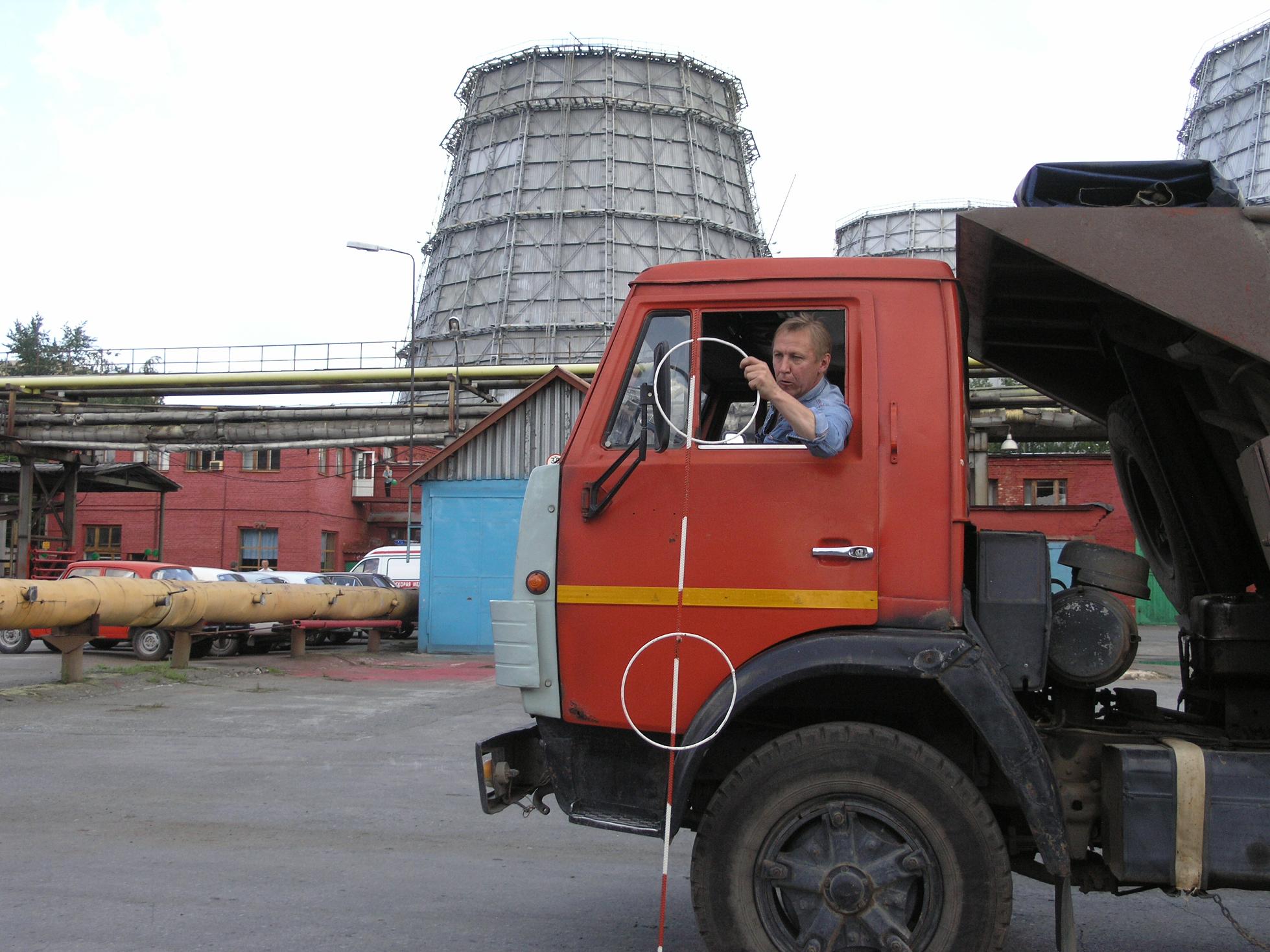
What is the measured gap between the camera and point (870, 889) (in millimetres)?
3676

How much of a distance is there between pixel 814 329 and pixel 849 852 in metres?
1.93

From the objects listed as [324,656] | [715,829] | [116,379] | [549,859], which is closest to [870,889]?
[715,829]

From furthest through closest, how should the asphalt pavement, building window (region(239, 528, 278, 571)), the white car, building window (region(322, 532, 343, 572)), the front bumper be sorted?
1. building window (region(322, 532, 343, 572))
2. building window (region(239, 528, 278, 571))
3. the white car
4. the asphalt pavement
5. the front bumper

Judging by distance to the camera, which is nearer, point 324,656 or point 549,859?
point 549,859

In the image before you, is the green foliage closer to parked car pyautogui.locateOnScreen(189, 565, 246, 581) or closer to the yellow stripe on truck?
parked car pyautogui.locateOnScreen(189, 565, 246, 581)

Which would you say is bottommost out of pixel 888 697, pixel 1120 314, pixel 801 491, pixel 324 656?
pixel 324 656

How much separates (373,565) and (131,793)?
2871cm

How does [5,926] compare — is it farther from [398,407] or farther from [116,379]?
[116,379]

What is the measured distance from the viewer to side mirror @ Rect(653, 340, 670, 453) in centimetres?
412

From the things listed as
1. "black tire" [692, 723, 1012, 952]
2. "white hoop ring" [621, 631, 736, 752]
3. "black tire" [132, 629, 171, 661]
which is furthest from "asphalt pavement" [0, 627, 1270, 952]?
"black tire" [132, 629, 171, 661]

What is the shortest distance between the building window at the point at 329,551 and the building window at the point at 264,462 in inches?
170

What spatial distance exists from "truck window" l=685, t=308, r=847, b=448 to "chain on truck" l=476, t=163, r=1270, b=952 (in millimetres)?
14

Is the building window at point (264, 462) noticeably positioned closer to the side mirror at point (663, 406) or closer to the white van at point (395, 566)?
the white van at point (395, 566)

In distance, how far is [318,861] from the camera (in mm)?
6219
